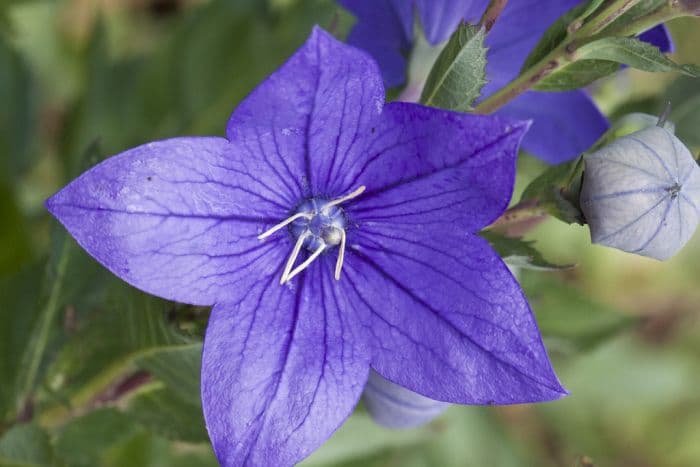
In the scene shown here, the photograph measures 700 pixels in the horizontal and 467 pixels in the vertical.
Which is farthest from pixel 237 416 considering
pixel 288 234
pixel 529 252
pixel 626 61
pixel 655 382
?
pixel 655 382

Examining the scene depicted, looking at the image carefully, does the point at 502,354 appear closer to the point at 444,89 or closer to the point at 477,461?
the point at 444,89

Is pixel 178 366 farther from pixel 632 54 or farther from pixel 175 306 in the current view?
pixel 632 54

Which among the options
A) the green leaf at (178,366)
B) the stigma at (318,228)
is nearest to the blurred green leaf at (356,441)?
the green leaf at (178,366)

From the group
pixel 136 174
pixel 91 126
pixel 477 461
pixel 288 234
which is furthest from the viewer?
pixel 477 461

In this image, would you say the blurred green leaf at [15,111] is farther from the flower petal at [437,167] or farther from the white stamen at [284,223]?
the flower petal at [437,167]

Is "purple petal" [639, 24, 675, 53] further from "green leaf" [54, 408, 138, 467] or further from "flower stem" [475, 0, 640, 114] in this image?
"green leaf" [54, 408, 138, 467]

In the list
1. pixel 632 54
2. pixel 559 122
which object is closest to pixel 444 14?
pixel 559 122
